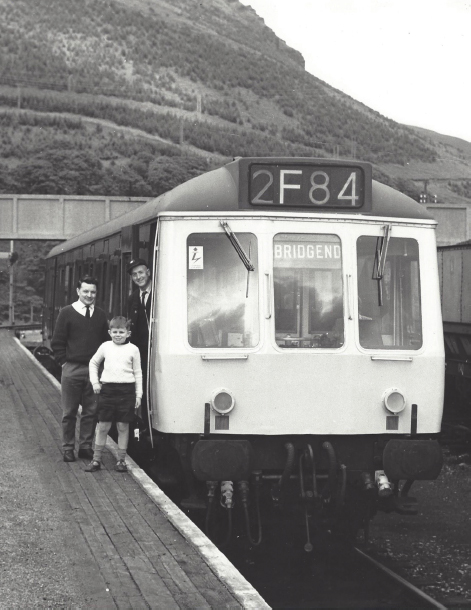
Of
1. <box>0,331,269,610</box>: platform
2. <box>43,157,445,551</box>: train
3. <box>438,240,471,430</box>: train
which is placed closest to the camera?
<box>0,331,269,610</box>: platform

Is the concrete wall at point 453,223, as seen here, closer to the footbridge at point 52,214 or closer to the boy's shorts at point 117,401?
the footbridge at point 52,214

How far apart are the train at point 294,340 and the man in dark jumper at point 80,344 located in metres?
1.52

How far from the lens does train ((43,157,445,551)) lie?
27.5 feet

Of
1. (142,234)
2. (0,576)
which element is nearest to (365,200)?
(142,234)

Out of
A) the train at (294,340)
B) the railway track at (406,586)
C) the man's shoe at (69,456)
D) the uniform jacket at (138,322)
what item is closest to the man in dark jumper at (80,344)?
the man's shoe at (69,456)

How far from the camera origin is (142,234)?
9.76 metres

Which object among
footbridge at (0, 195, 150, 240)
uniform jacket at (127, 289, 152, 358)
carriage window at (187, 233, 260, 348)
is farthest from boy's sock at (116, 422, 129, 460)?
footbridge at (0, 195, 150, 240)

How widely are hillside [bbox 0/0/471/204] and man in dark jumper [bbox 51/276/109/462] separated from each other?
8686 centimetres

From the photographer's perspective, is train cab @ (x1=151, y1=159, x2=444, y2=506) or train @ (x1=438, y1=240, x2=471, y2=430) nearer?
train cab @ (x1=151, y1=159, x2=444, y2=506)

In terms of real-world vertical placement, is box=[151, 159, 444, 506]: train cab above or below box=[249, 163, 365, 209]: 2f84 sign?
below

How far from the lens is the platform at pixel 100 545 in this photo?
235 inches

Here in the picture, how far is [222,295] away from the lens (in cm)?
845

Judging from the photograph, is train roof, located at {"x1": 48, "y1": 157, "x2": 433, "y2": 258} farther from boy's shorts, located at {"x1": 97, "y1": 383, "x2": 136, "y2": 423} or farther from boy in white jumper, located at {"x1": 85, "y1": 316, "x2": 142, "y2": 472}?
boy's shorts, located at {"x1": 97, "y1": 383, "x2": 136, "y2": 423}

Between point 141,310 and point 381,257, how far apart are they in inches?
88.6
